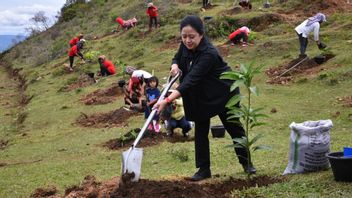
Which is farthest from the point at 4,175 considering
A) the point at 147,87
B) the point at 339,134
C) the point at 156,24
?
the point at 156,24

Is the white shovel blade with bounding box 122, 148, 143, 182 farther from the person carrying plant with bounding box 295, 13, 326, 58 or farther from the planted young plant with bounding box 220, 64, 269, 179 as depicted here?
the person carrying plant with bounding box 295, 13, 326, 58

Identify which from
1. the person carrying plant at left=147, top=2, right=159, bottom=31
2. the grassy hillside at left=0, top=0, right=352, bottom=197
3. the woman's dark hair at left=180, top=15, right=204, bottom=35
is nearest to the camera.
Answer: the woman's dark hair at left=180, top=15, right=204, bottom=35

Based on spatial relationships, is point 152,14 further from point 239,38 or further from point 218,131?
point 218,131

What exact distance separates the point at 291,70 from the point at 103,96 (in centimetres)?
683

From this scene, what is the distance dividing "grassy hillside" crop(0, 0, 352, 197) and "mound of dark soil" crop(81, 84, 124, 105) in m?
0.36

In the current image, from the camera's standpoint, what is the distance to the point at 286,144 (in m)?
Answer: 8.73

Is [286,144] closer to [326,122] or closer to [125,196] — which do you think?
[326,122]

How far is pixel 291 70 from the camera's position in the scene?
17.0 metres

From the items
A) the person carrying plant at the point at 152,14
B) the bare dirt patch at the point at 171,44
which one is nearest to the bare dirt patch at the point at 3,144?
the bare dirt patch at the point at 171,44

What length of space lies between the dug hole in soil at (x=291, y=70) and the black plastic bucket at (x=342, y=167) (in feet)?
38.0

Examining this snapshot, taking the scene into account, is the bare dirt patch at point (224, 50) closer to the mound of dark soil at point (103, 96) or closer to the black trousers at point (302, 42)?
the black trousers at point (302, 42)

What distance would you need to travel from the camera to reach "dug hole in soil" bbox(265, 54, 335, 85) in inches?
649

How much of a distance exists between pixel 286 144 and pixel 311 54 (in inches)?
397

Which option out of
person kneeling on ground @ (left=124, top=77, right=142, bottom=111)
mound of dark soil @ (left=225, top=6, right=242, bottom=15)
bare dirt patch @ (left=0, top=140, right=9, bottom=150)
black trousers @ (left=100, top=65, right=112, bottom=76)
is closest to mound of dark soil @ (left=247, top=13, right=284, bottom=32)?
mound of dark soil @ (left=225, top=6, right=242, bottom=15)
